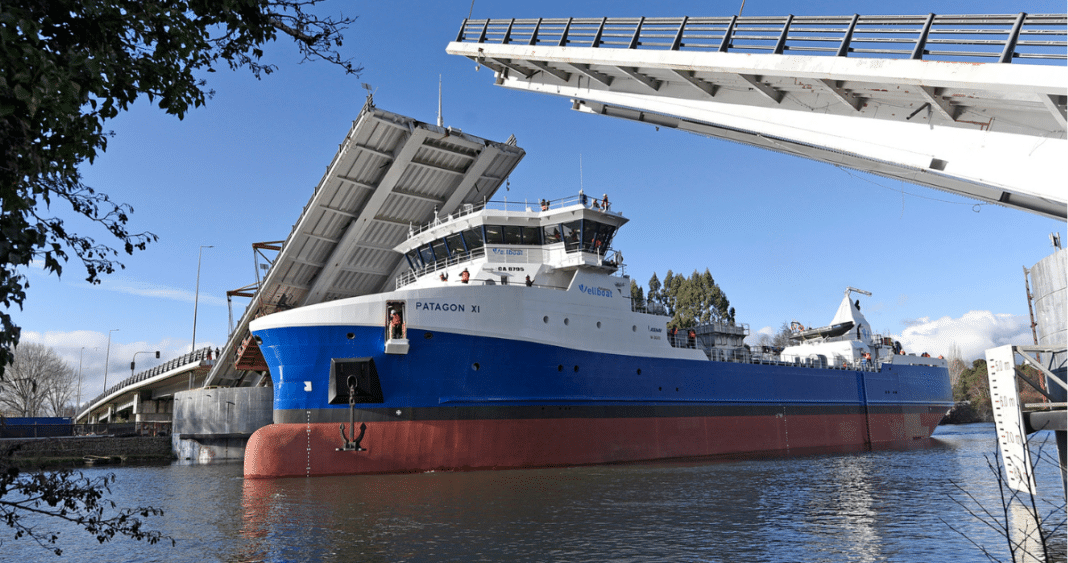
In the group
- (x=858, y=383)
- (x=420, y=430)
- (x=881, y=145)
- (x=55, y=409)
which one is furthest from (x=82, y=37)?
(x=55, y=409)

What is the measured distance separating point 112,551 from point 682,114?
32.7ft

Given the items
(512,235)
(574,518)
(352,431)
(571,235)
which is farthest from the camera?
(512,235)

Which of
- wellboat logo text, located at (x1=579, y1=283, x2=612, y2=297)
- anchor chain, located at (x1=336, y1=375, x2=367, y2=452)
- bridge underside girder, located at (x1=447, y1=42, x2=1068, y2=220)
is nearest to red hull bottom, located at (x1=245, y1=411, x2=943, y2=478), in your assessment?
anchor chain, located at (x1=336, y1=375, x2=367, y2=452)

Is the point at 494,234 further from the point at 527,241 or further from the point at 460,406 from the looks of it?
the point at 460,406

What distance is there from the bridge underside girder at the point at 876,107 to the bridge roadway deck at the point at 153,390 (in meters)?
25.9

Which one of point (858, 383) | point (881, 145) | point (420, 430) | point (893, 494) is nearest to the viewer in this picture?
point (881, 145)

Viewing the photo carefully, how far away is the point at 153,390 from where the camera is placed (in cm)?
3566

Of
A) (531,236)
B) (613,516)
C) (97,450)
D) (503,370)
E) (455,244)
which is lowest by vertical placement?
(613,516)

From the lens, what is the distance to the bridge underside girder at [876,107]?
18.7 feet

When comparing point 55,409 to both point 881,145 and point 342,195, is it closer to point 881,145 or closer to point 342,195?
point 342,195

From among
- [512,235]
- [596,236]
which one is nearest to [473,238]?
[512,235]

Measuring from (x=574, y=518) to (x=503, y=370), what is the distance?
24.2ft

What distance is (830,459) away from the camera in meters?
21.7

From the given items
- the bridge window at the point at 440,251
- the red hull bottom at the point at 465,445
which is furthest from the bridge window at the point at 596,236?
the red hull bottom at the point at 465,445
